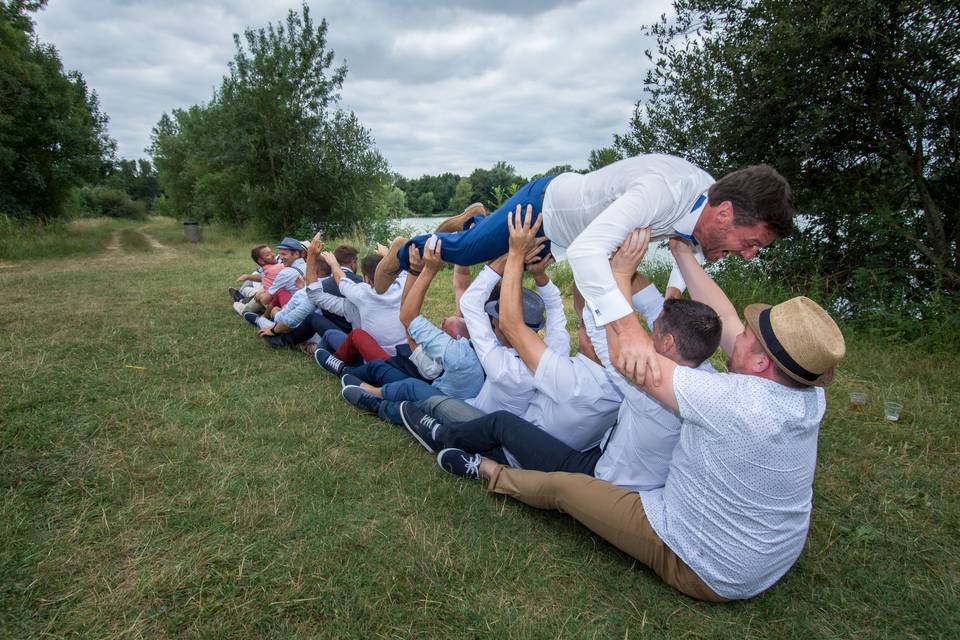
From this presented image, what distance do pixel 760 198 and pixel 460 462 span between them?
6.93 feet

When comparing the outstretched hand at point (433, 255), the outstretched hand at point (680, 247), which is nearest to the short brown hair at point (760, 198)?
the outstretched hand at point (680, 247)

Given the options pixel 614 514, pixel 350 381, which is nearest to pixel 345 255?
pixel 350 381

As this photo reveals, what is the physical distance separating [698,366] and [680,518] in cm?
67

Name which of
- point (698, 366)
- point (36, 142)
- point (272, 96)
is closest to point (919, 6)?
point (698, 366)

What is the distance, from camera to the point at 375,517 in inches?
109

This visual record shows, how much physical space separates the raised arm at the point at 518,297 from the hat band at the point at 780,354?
120cm

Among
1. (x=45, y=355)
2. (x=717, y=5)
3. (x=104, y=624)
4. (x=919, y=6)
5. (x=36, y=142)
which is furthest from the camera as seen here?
(x=36, y=142)

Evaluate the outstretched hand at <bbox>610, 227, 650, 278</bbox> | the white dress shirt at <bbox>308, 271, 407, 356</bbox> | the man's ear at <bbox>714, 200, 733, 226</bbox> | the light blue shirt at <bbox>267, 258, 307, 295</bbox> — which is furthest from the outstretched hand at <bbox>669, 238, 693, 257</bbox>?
the light blue shirt at <bbox>267, 258, 307, 295</bbox>

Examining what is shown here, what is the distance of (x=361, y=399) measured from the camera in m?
4.12

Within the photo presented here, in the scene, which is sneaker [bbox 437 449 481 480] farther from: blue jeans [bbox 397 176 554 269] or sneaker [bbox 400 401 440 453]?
blue jeans [bbox 397 176 554 269]

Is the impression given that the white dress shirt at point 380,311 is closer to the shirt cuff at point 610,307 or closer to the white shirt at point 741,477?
the shirt cuff at point 610,307

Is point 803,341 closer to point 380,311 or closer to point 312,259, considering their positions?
point 380,311

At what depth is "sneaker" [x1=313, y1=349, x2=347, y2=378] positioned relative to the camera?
15.9ft

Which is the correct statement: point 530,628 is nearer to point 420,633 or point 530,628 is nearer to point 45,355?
point 420,633
